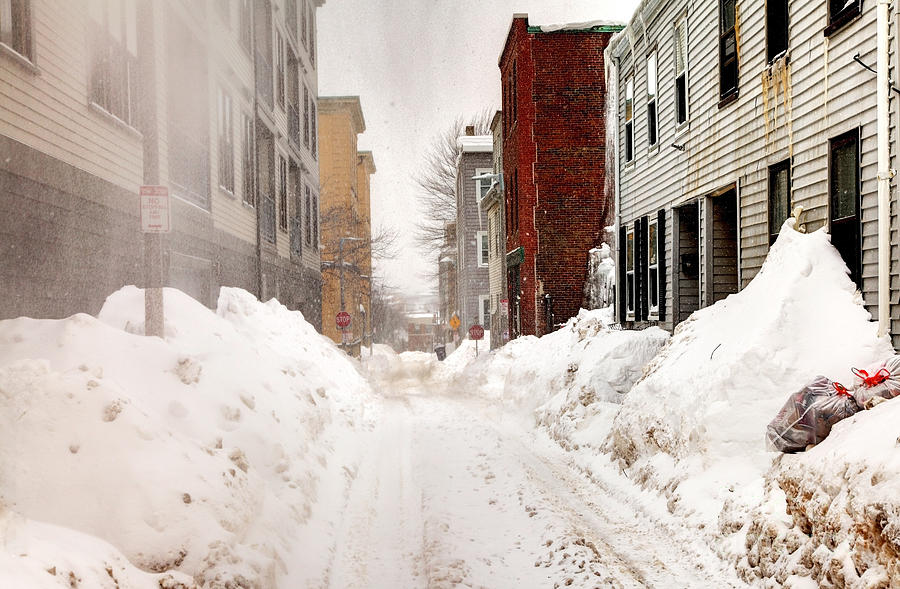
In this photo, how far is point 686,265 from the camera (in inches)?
483

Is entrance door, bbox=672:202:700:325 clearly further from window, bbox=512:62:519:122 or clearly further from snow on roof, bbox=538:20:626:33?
window, bbox=512:62:519:122

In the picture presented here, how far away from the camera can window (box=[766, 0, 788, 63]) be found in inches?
347

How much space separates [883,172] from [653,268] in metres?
7.09

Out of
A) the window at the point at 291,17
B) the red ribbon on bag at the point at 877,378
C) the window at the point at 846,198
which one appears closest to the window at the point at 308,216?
the window at the point at 291,17

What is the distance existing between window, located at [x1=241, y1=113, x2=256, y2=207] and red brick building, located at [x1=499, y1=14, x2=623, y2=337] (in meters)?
9.63

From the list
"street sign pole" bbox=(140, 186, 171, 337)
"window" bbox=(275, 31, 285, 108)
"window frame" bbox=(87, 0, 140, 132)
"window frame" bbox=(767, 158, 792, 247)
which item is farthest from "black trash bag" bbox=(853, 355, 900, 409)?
"window" bbox=(275, 31, 285, 108)

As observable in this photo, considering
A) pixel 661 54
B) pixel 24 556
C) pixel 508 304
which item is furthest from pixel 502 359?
pixel 24 556

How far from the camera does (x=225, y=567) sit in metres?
4.44

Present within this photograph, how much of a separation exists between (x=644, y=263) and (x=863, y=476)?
1019 centimetres

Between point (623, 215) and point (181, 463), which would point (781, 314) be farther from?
point (623, 215)

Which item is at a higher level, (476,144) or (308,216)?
(476,144)

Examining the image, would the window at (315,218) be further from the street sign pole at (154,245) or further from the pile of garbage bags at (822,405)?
the pile of garbage bags at (822,405)

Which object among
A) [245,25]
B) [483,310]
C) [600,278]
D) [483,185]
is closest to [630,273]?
[600,278]

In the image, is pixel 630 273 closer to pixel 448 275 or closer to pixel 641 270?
pixel 641 270
